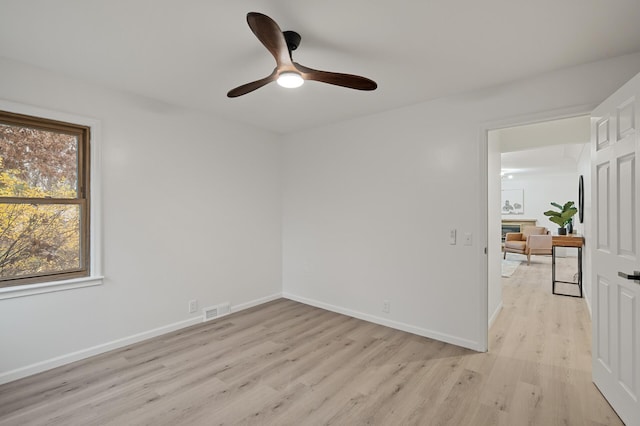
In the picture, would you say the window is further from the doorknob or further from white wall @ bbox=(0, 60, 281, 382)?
the doorknob

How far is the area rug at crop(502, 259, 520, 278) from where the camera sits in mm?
6529

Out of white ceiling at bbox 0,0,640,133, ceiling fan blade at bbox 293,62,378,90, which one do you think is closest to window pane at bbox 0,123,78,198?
white ceiling at bbox 0,0,640,133

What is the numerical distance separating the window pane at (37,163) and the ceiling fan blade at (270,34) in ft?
7.26

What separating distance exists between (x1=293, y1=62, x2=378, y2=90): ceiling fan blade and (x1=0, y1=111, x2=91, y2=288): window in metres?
2.19

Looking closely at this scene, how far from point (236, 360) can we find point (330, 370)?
0.85 m

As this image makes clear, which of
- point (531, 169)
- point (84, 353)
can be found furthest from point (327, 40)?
point (531, 169)

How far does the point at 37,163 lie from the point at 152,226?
41.7 inches

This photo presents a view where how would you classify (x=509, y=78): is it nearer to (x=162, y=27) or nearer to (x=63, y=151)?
(x=162, y=27)

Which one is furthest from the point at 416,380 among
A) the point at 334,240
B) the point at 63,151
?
the point at 63,151

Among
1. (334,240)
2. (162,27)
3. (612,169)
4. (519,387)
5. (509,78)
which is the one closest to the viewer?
(162,27)

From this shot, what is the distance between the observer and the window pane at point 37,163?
247cm

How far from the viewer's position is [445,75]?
2.66m

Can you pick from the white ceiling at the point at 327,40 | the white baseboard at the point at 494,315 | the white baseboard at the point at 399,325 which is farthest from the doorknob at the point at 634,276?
the white baseboard at the point at 494,315

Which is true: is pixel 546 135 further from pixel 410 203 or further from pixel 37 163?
pixel 37 163
